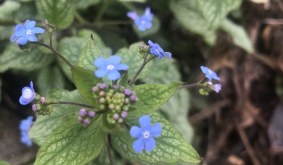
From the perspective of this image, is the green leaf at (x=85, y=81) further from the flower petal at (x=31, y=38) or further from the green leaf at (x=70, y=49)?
the green leaf at (x=70, y=49)

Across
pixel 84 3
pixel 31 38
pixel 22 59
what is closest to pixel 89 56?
pixel 31 38

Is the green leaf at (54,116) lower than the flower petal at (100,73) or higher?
lower

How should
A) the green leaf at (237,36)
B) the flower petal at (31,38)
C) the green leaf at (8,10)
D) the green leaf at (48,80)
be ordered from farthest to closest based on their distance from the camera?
the green leaf at (237,36) → the green leaf at (48,80) → the green leaf at (8,10) → the flower petal at (31,38)

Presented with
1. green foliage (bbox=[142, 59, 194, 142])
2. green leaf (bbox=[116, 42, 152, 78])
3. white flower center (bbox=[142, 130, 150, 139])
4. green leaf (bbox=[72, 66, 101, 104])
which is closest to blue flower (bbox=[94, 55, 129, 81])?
green leaf (bbox=[72, 66, 101, 104])

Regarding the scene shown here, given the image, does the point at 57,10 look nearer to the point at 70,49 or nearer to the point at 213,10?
the point at 70,49

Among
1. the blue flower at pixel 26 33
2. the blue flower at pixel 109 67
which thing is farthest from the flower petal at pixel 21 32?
the blue flower at pixel 109 67

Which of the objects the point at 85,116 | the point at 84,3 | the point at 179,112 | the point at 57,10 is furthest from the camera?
the point at 179,112

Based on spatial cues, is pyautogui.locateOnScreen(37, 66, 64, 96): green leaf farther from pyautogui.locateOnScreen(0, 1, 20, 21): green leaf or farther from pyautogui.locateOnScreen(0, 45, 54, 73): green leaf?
pyautogui.locateOnScreen(0, 1, 20, 21): green leaf

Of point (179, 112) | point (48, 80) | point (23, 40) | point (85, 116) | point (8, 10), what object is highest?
point (23, 40)
